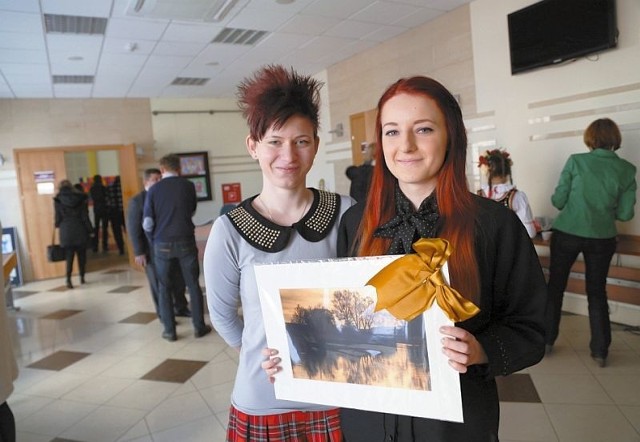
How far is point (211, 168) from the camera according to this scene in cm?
988

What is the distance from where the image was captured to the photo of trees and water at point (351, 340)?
0.83m

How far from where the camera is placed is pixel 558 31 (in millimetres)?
4137

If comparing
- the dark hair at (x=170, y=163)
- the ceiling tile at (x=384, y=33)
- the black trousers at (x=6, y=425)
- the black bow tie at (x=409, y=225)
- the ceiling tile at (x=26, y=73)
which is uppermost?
the ceiling tile at (x=26, y=73)

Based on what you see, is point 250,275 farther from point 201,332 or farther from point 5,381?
point 201,332

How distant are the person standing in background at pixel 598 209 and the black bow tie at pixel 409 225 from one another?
260cm

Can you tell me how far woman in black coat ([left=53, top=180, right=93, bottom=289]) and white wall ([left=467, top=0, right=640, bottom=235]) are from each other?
19.1 feet

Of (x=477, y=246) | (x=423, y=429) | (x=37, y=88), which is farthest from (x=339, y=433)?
(x=37, y=88)

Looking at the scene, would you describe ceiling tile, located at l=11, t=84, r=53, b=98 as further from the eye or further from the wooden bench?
the wooden bench

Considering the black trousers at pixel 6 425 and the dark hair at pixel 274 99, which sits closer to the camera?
the dark hair at pixel 274 99

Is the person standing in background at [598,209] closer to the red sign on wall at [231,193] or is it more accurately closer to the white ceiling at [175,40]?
the white ceiling at [175,40]

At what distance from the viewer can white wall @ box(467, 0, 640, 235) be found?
375cm

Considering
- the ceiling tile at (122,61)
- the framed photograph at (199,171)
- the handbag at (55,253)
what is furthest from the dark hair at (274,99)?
the framed photograph at (199,171)

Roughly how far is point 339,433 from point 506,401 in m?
1.88

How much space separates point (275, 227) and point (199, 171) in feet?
29.4
